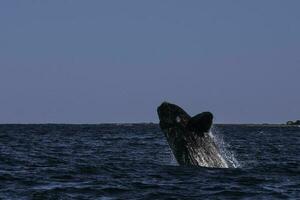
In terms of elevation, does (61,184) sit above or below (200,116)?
below

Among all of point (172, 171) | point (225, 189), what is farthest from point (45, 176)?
point (225, 189)

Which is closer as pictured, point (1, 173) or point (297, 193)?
point (297, 193)

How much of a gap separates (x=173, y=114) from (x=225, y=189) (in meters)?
5.14

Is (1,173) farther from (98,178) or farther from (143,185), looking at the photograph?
(143,185)

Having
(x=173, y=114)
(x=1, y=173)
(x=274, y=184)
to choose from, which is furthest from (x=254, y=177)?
(x=1, y=173)

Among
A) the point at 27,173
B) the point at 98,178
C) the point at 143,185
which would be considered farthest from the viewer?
the point at 27,173

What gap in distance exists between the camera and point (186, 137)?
2328cm

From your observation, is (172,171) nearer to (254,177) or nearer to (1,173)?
(254,177)

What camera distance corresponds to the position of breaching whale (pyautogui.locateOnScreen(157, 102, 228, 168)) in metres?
23.3

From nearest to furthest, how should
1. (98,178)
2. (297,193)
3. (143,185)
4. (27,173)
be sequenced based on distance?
(297,193) → (143,185) → (98,178) → (27,173)

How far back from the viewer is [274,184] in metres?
20.4

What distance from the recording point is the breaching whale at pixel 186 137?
23.3 m

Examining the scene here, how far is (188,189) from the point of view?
1881 cm

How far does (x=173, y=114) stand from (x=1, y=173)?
562 centimetres
